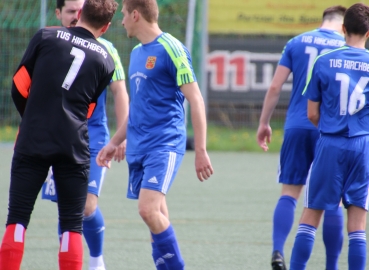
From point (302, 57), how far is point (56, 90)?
7.66 feet

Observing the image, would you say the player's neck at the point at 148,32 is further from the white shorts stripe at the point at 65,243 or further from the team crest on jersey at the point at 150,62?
the white shorts stripe at the point at 65,243

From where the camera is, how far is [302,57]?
5.90 metres

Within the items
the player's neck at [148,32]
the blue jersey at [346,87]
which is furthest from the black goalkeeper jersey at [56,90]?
the blue jersey at [346,87]

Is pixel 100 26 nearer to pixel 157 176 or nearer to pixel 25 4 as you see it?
pixel 157 176

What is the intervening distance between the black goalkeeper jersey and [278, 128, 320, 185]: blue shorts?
2.05m

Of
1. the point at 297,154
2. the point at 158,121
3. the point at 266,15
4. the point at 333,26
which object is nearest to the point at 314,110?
the point at 297,154

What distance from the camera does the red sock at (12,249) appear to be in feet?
13.9

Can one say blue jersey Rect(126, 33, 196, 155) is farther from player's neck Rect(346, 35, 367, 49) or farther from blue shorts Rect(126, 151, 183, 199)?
player's neck Rect(346, 35, 367, 49)

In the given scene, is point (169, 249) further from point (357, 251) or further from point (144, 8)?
point (144, 8)

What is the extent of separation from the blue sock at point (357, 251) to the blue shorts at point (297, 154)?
1.05 metres

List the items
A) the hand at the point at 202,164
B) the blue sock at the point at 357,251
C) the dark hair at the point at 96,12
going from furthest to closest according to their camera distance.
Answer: the blue sock at the point at 357,251 < the hand at the point at 202,164 < the dark hair at the point at 96,12

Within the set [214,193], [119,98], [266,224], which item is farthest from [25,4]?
[119,98]

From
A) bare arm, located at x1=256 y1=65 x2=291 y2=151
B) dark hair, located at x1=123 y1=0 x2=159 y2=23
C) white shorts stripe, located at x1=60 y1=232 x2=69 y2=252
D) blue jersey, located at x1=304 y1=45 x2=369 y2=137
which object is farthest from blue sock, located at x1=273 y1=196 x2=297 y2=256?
white shorts stripe, located at x1=60 y1=232 x2=69 y2=252

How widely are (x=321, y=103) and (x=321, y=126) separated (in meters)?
0.16
